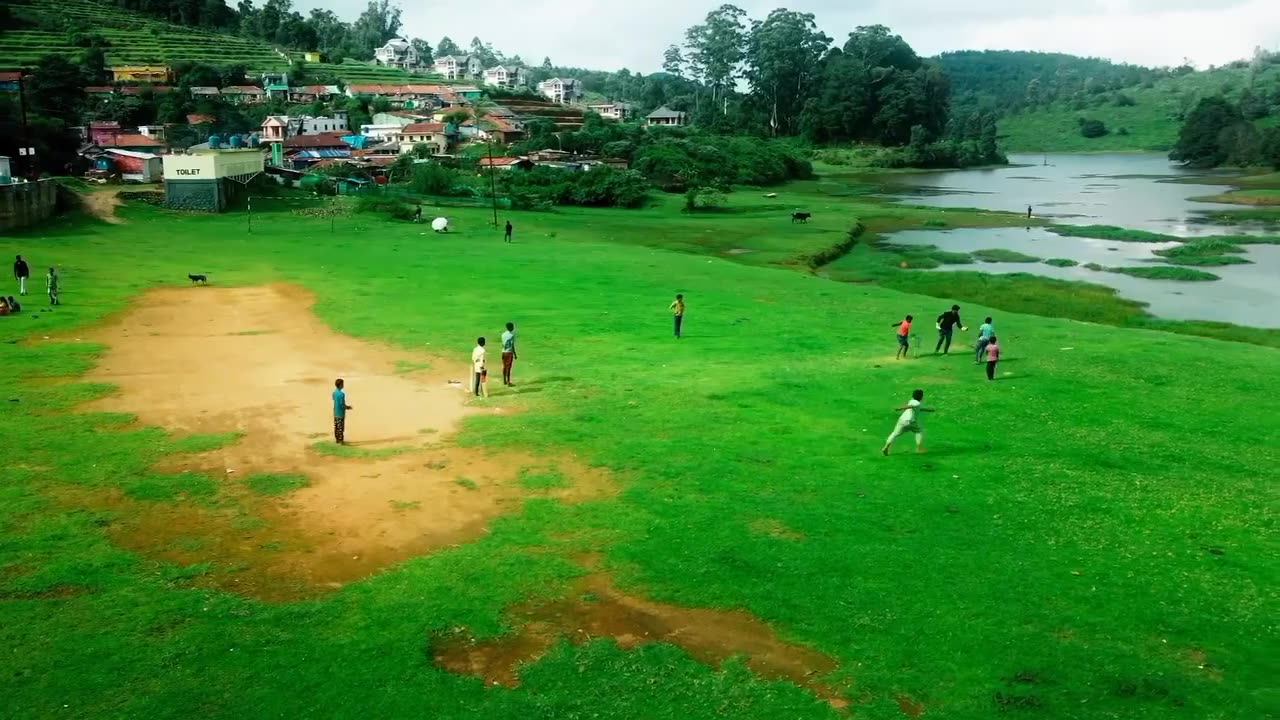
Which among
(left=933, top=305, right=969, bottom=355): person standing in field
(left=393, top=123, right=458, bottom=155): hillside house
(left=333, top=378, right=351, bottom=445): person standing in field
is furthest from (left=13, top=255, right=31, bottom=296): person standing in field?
(left=393, top=123, right=458, bottom=155): hillside house

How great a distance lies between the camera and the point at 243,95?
154125 millimetres

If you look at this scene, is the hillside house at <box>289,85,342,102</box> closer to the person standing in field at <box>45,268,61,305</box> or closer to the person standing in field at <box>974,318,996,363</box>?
the person standing in field at <box>45,268,61,305</box>

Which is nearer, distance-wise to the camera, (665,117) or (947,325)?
(947,325)

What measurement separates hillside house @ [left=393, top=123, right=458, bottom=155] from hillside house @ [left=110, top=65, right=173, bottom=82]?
44.6m

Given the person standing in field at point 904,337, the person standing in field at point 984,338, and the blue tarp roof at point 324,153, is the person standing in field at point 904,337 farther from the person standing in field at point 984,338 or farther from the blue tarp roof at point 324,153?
the blue tarp roof at point 324,153

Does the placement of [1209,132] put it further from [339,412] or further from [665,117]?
[339,412]

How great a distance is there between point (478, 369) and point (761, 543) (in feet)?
38.8

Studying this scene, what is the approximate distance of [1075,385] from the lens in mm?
28734

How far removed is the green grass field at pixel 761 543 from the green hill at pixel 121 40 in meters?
137

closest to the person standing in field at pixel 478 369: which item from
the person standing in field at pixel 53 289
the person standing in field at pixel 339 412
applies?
the person standing in field at pixel 339 412

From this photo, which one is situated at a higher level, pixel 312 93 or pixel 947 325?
pixel 312 93

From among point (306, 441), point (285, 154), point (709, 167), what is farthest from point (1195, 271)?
point (285, 154)

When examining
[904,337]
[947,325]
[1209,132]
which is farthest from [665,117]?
[904,337]

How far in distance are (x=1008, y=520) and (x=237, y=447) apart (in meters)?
17.5
